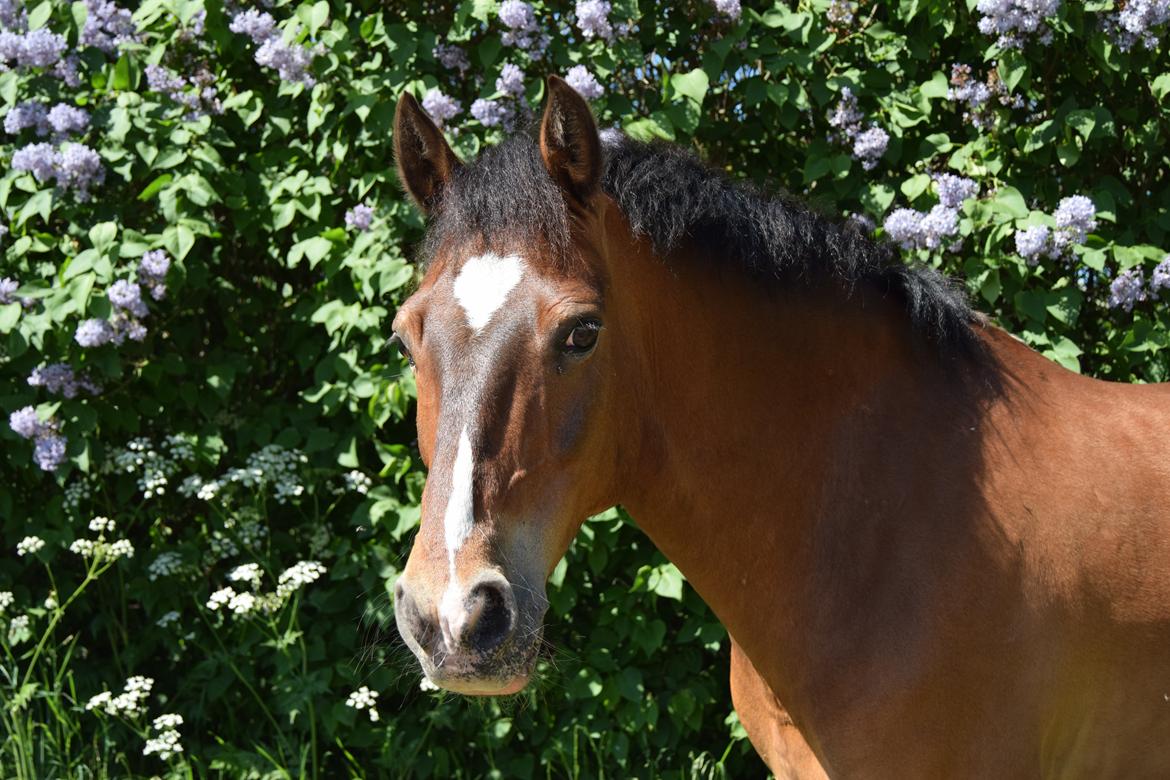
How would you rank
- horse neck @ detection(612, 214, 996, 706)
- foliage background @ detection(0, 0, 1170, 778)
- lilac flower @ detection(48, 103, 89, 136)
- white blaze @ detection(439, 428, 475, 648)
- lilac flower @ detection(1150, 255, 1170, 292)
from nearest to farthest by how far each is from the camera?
white blaze @ detection(439, 428, 475, 648) < horse neck @ detection(612, 214, 996, 706) < lilac flower @ detection(1150, 255, 1170, 292) < foliage background @ detection(0, 0, 1170, 778) < lilac flower @ detection(48, 103, 89, 136)

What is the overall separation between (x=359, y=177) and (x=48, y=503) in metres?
1.70

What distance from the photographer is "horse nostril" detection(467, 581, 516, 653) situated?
179 cm

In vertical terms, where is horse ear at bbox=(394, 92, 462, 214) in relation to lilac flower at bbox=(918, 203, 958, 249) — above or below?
above

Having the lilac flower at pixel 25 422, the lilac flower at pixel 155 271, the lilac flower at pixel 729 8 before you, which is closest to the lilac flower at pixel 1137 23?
the lilac flower at pixel 729 8

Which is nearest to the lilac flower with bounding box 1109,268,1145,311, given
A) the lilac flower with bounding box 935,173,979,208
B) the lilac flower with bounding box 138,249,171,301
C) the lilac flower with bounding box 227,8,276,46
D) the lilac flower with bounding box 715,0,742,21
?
the lilac flower with bounding box 935,173,979,208

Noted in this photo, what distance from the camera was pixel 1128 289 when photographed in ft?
11.0

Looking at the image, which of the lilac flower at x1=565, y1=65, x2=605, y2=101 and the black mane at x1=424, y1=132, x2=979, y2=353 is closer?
the black mane at x1=424, y1=132, x2=979, y2=353

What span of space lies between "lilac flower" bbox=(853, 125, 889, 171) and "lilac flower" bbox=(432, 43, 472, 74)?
1329 millimetres

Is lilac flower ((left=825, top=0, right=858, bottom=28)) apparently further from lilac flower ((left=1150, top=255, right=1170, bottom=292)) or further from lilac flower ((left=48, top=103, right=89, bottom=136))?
lilac flower ((left=48, top=103, right=89, bottom=136))

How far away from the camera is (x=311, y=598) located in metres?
4.02

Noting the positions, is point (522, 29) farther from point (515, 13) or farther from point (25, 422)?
point (25, 422)

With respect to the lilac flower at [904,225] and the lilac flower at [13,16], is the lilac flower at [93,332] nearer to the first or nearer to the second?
the lilac flower at [13,16]

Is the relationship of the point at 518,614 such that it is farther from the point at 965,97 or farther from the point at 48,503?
the point at 48,503

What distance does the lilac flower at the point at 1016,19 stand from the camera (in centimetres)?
319
